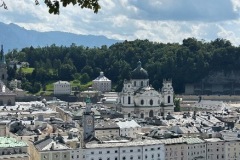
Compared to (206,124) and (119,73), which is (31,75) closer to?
(119,73)

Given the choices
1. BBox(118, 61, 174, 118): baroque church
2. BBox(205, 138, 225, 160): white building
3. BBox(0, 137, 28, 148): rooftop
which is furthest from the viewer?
BBox(118, 61, 174, 118): baroque church

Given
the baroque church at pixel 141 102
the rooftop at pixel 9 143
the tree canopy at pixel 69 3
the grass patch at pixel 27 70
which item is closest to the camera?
the tree canopy at pixel 69 3

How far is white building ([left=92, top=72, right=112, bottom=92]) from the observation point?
91825 millimetres

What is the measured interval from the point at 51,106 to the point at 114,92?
62.5 feet

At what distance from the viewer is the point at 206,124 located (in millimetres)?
55844

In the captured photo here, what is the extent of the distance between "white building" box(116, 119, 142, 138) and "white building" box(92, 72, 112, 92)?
37878 mm

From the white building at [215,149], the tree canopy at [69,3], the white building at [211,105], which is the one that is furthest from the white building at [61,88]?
the tree canopy at [69,3]

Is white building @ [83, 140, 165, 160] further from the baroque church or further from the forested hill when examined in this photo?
the forested hill

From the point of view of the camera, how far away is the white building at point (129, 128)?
51844 millimetres

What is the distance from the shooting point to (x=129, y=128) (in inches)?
2061

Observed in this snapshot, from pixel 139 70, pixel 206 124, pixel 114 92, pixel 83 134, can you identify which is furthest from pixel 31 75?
pixel 83 134

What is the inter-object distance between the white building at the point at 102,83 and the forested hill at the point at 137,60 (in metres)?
1.45

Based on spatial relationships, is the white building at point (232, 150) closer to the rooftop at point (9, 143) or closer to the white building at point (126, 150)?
the white building at point (126, 150)

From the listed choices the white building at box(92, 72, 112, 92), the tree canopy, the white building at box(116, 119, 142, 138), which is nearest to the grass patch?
the white building at box(92, 72, 112, 92)
